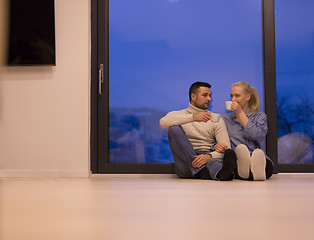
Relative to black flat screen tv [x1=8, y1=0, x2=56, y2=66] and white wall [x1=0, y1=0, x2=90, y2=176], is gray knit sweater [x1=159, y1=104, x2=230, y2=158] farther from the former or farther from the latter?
black flat screen tv [x1=8, y1=0, x2=56, y2=66]

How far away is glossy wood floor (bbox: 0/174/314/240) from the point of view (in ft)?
3.14

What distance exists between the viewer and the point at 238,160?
2.53m

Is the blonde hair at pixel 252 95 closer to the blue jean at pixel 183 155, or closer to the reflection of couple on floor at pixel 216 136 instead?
the reflection of couple on floor at pixel 216 136

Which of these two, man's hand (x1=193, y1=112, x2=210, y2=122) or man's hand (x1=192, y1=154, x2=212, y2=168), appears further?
man's hand (x1=193, y1=112, x2=210, y2=122)

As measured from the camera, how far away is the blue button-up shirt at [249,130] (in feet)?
8.67

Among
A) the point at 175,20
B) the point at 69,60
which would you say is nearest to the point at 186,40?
the point at 175,20

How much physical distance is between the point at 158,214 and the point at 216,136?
5.15ft

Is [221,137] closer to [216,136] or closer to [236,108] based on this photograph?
[216,136]

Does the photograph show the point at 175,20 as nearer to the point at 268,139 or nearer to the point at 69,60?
the point at 69,60

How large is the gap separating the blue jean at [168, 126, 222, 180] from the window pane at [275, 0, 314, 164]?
84 cm

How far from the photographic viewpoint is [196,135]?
2777mm

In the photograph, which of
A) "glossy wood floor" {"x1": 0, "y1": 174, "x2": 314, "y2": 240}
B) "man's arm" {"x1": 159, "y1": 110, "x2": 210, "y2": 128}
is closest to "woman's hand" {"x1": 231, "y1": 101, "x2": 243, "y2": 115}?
"man's arm" {"x1": 159, "y1": 110, "x2": 210, "y2": 128}

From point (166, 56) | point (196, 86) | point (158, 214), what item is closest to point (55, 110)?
point (166, 56)

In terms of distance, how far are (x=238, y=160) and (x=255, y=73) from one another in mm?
909
